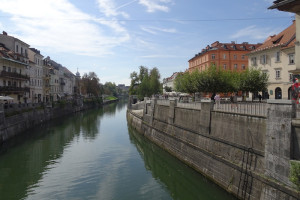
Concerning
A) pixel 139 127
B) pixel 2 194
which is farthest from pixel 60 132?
pixel 2 194

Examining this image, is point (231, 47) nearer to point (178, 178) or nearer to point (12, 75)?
point (12, 75)

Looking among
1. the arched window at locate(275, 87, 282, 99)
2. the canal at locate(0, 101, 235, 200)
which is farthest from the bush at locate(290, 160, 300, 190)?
the arched window at locate(275, 87, 282, 99)

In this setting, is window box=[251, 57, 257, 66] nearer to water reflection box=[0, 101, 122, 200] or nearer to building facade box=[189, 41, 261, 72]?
building facade box=[189, 41, 261, 72]

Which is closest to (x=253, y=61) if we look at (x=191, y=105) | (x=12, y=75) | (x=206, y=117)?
(x=191, y=105)

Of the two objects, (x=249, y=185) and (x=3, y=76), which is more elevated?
(x=3, y=76)

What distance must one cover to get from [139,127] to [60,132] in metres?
11.0

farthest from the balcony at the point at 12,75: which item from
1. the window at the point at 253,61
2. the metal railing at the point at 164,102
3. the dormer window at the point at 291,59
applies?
the dormer window at the point at 291,59

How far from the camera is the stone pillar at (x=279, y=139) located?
988 centimetres

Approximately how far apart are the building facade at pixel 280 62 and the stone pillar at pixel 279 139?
20.2 meters

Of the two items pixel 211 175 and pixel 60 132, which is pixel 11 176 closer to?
pixel 211 175

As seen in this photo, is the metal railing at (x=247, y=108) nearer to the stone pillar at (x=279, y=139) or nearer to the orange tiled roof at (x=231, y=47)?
the stone pillar at (x=279, y=139)

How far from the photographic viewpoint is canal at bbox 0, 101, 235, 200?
539 inches

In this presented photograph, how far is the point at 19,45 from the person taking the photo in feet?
147

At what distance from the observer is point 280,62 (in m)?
30.5
